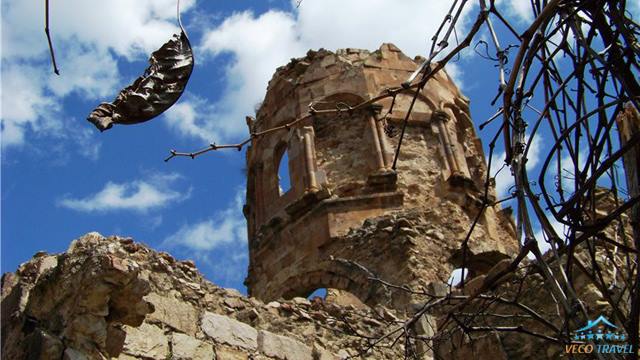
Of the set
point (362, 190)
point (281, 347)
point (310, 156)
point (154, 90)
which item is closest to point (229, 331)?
point (281, 347)

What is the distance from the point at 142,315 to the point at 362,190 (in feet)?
24.1

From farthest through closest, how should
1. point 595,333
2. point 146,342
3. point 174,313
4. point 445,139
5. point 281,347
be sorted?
point 445,139 → point 281,347 → point 174,313 → point 146,342 → point 595,333

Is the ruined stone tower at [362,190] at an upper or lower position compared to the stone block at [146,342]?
upper

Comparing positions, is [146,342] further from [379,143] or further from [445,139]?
[445,139]

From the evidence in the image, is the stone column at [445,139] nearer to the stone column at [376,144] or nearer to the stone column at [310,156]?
the stone column at [376,144]

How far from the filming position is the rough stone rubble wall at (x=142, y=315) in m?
4.16

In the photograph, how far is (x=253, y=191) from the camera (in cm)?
1338

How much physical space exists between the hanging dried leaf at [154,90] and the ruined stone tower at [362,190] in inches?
257

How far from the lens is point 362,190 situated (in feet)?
37.8

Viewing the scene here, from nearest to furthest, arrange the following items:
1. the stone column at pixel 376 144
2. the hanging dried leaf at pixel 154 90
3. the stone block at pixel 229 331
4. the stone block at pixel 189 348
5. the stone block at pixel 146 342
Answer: the hanging dried leaf at pixel 154 90 → the stone block at pixel 146 342 → the stone block at pixel 189 348 → the stone block at pixel 229 331 → the stone column at pixel 376 144

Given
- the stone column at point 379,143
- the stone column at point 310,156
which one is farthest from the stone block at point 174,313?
the stone column at point 379,143

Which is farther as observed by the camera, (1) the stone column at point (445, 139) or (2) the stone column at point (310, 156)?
(1) the stone column at point (445, 139)

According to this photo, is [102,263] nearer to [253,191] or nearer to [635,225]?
[635,225]

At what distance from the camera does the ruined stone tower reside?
10.4 m
